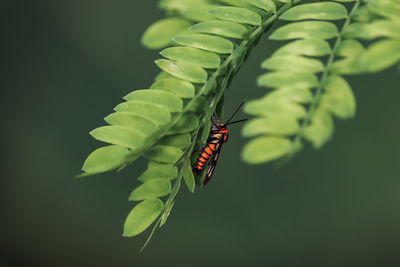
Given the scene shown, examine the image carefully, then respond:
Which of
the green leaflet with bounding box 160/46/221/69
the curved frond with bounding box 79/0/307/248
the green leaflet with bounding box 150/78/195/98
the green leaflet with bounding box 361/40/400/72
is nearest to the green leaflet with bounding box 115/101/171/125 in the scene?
the curved frond with bounding box 79/0/307/248

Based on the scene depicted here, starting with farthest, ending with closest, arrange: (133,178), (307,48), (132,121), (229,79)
→ (133,178) < (229,79) < (132,121) < (307,48)

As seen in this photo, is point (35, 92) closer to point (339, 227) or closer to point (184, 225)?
point (184, 225)

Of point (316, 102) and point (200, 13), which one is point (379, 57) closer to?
point (316, 102)

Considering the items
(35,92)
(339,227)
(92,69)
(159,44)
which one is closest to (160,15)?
(92,69)

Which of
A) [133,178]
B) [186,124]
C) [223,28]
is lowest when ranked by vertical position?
[133,178]

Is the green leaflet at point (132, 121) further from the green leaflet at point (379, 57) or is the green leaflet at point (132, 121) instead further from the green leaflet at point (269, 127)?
the green leaflet at point (379, 57)

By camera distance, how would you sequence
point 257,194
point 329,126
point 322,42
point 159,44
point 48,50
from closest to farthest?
1. point 329,126
2. point 322,42
3. point 159,44
4. point 257,194
5. point 48,50

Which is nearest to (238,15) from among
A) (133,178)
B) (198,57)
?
(198,57)
